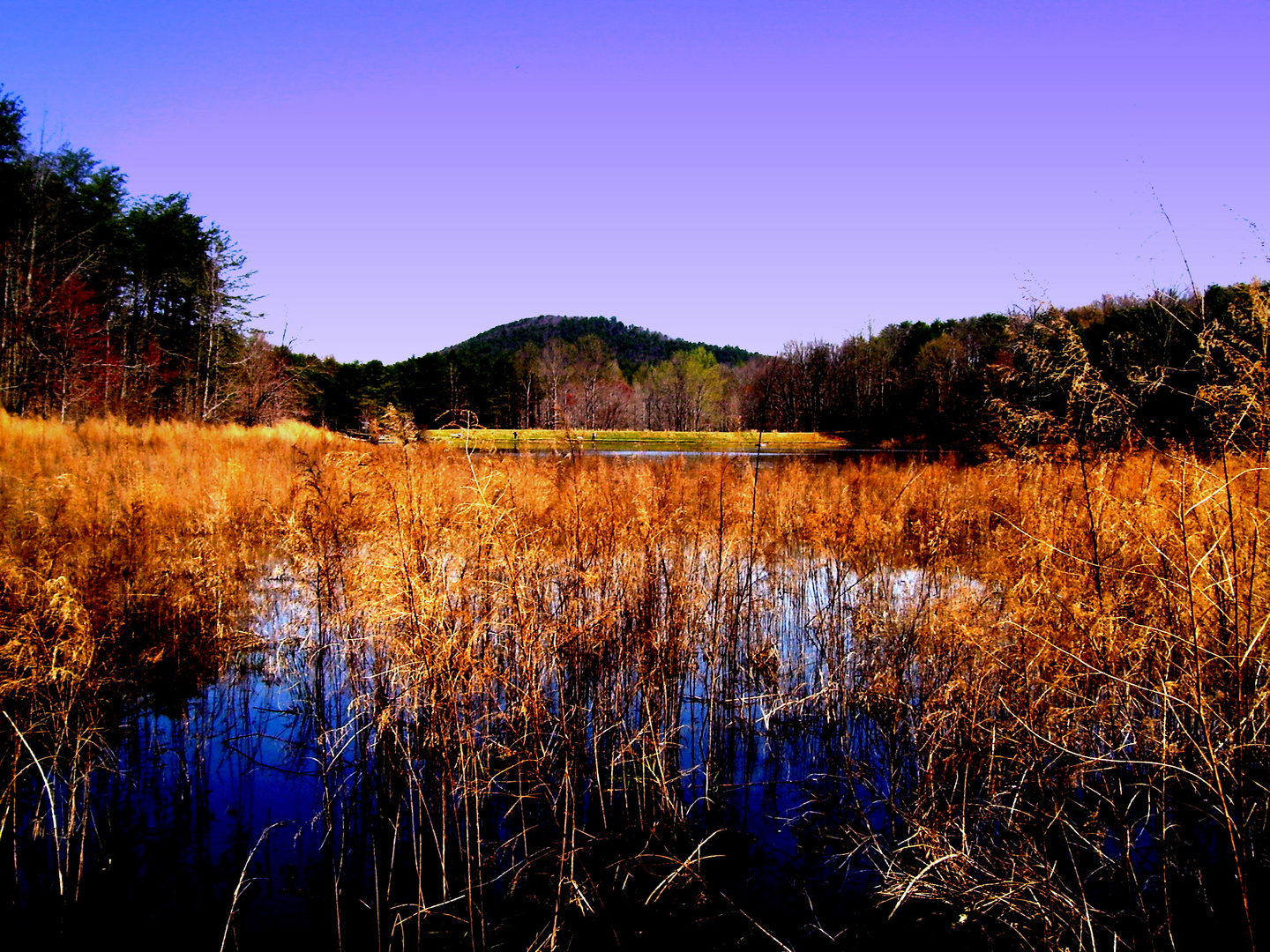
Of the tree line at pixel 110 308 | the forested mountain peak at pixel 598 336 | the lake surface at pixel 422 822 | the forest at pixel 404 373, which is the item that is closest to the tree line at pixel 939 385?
the forest at pixel 404 373

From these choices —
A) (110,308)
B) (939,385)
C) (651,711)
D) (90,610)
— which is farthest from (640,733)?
(110,308)

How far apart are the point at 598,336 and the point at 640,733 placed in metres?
157

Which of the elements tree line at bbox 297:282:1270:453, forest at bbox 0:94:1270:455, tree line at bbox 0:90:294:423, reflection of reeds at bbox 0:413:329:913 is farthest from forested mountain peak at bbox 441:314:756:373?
reflection of reeds at bbox 0:413:329:913

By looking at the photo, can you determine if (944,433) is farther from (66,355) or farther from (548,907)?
(66,355)

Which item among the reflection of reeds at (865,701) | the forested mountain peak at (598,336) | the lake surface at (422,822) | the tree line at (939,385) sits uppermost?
the forested mountain peak at (598,336)

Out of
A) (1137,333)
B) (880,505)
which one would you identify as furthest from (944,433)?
(1137,333)

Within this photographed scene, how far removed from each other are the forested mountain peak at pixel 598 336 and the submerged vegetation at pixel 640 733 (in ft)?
482

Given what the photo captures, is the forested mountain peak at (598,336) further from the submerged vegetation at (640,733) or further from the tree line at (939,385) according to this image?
the submerged vegetation at (640,733)

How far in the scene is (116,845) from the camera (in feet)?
12.8

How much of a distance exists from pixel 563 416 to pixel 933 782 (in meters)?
3.13

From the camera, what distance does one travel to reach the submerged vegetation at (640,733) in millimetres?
3252

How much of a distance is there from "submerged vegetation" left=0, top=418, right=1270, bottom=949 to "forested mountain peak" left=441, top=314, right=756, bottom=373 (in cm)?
14681

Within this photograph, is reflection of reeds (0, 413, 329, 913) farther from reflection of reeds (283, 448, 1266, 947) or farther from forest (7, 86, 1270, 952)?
reflection of reeds (283, 448, 1266, 947)

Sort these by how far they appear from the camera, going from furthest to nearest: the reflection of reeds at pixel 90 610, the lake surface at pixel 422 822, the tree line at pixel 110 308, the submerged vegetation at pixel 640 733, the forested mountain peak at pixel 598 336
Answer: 1. the forested mountain peak at pixel 598 336
2. the tree line at pixel 110 308
3. the reflection of reeds at pixel 90 610
4. the lake surface at pixel 422 822
5. the submerged vegetation at pixel 640 733
